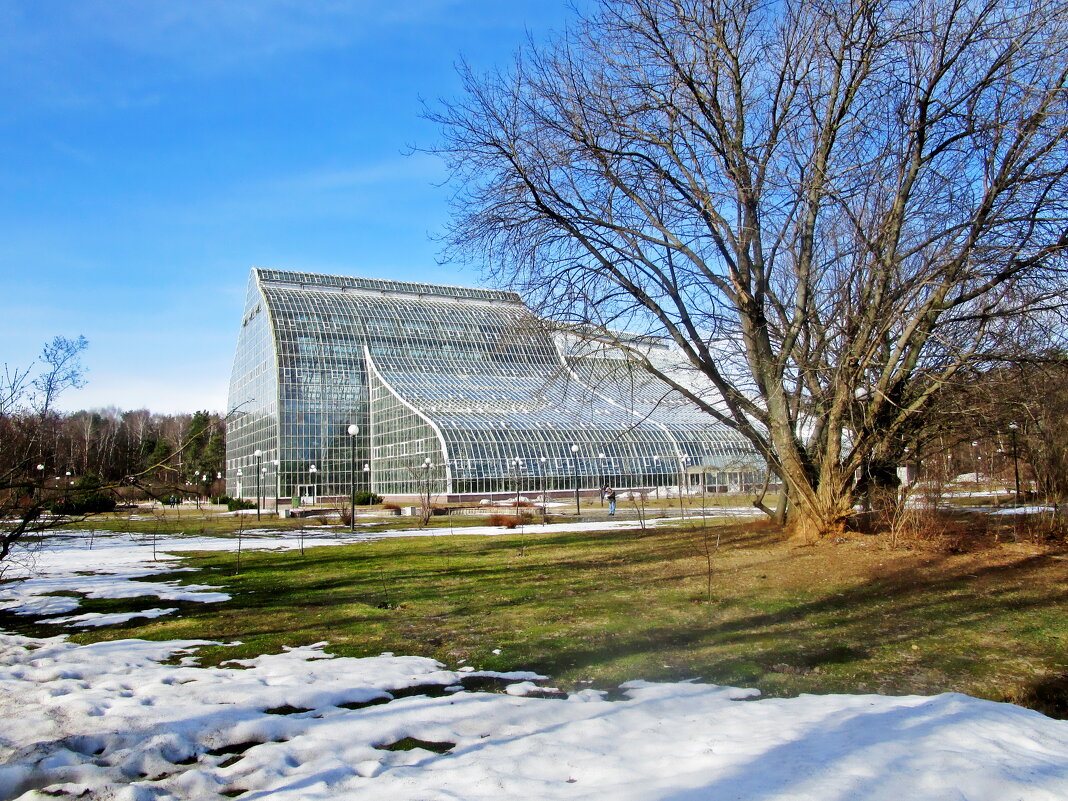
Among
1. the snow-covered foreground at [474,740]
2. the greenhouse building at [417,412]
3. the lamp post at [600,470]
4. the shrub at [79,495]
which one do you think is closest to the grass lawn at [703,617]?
the snow-covered foreground at [474,740]

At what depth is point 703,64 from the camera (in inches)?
463

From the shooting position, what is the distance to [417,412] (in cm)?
4478

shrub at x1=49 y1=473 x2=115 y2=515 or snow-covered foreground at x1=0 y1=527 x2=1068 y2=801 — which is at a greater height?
shrub at x1=49 y1=473 x2=115 y2=515

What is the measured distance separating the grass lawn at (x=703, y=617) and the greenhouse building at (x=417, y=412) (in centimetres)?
2943

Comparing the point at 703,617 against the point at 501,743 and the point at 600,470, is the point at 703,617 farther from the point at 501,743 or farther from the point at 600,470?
the point at 600,470

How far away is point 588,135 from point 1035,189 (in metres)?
6.30

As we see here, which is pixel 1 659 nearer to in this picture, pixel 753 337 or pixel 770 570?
pixel 770 570

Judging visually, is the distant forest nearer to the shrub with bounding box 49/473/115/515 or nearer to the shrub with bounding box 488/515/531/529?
the shrub with bounding box 49/473/115/515

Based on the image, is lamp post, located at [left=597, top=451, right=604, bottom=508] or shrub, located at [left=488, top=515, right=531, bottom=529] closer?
shrub, located at [left=488, top=515, right=531, bottom=529]

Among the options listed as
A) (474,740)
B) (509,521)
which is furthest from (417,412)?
(474,740)

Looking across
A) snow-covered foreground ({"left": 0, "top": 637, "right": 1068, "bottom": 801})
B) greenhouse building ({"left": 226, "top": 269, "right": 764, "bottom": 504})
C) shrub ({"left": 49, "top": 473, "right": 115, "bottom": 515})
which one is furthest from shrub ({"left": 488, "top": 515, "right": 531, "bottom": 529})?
snow-covered foreground ({"left": 0, "top": 637, "right": 1068, "bottom": 801})

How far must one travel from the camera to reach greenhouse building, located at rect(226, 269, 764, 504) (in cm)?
4347

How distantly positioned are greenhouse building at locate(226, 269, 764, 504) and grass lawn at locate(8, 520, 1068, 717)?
96.5ft

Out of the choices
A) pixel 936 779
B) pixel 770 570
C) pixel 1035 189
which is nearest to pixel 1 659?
pixel 936 779
